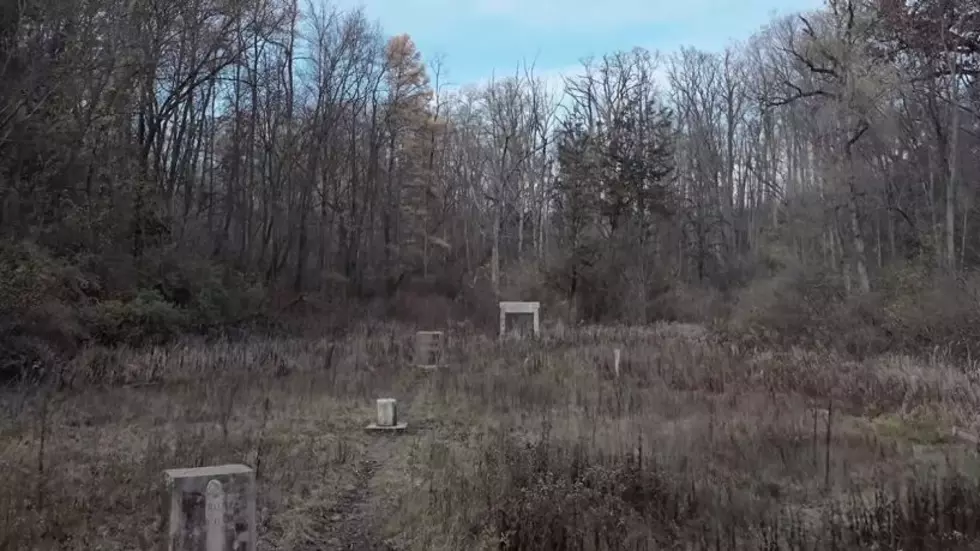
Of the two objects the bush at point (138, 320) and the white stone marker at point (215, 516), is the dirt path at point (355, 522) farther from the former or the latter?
the bush at point (138, 320)

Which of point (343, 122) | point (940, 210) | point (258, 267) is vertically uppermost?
point (343, 122)

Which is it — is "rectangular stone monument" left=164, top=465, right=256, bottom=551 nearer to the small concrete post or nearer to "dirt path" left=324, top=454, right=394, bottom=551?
"dirt path" left=324, top=454, right=394, bottom=551

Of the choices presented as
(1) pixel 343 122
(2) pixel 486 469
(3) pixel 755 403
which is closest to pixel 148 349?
(2) pixel 486 469

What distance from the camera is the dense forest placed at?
14.8 metres

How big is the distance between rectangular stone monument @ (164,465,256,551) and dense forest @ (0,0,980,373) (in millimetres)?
9587

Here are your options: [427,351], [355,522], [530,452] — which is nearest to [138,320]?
[427,351]

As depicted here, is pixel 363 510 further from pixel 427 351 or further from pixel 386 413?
pixel 427 351

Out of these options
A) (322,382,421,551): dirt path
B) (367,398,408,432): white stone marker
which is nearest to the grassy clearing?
(322,382,421,551): dirt path

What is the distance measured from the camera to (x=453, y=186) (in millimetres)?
40562

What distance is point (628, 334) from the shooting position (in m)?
21.6

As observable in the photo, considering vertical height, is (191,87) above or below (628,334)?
above

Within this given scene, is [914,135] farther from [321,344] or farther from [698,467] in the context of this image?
[698,467]

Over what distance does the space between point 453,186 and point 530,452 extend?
112 ft

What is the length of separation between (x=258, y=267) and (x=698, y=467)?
22.6 m
